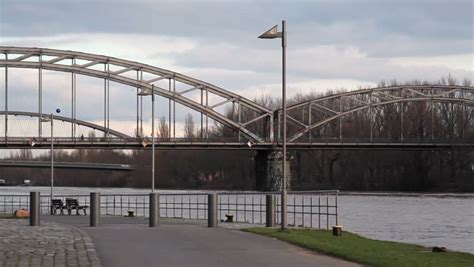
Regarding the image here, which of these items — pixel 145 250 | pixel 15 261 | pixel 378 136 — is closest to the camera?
pixel 15 261

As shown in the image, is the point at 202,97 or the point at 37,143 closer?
the point at 37,143

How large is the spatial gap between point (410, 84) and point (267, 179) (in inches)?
1279

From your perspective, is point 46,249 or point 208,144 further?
point 208,144

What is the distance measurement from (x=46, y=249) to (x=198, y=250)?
11.2ft

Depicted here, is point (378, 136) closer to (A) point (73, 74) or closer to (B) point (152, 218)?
(A) point (73, 74)

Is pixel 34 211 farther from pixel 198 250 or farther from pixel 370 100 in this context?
pixel 370 100

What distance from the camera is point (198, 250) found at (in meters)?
20.7

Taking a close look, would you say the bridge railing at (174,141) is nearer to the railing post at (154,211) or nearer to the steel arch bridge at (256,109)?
the steel arch bridge at (256,109)

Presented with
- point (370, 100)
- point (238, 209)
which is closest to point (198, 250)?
point (238, 209)

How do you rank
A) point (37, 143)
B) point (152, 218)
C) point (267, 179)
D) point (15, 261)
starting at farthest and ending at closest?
point (267, 179), point (37, 143), point (152, 218), point (15, 261)

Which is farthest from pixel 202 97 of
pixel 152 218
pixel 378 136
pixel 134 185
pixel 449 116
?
pixel 152 218

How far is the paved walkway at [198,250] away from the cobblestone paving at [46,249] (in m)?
Result: 0.37

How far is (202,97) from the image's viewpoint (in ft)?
428

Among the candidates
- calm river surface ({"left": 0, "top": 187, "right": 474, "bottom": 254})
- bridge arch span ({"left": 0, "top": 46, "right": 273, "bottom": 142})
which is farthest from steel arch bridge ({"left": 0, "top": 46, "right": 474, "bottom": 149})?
calm river surface ({"left": 0, "top": 187, "right": 474, "bottom": 254})
